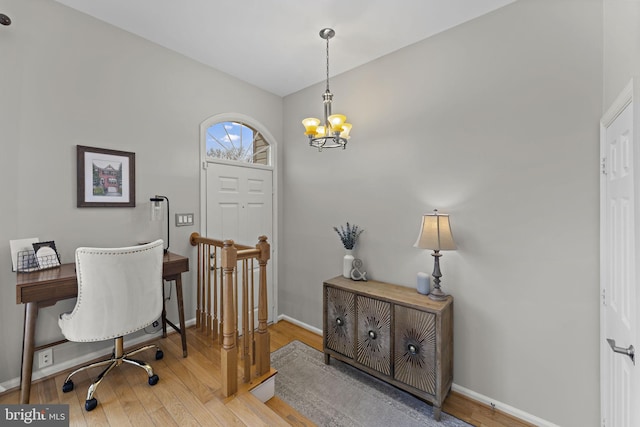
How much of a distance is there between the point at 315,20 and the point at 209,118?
1.48 m

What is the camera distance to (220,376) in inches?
76.5

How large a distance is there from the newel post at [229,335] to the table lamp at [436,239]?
4.85 ft

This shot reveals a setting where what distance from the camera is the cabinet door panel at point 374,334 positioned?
2.22 meters

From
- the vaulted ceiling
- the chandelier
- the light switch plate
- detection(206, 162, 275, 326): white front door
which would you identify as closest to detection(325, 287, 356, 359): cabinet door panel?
detection(206, 162, 275, 326): white front door

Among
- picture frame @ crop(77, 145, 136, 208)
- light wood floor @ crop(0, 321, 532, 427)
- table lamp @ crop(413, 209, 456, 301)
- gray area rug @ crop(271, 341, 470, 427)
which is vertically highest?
picture frame @ crop(77, 145, 136, 208)

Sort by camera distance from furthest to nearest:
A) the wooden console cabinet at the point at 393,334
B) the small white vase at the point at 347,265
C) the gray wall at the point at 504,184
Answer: the small white vase at the point at 347,265 < the wooden console cabinet at the point at 393,334 < the gray wall at the point at 504,184

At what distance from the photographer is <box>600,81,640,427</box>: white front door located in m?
1.10

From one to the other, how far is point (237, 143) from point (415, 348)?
2863 mm

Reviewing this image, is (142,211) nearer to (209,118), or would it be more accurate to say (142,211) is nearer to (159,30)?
(209,118)

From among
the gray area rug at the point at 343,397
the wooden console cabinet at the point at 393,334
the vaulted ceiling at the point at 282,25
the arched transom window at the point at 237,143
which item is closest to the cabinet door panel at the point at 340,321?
the wooden console cabinet at the point at 393,334

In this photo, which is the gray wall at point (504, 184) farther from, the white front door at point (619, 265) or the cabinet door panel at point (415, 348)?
the cabinet door panel at point (415, 348)

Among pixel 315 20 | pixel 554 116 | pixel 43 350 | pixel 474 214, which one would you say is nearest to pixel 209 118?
pixel 315 20

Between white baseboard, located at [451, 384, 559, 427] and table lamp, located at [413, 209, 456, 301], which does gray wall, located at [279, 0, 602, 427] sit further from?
table lamp, located at [413, 209, 456, 301]

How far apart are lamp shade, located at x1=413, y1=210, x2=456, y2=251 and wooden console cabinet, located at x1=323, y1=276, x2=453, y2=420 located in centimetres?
46
